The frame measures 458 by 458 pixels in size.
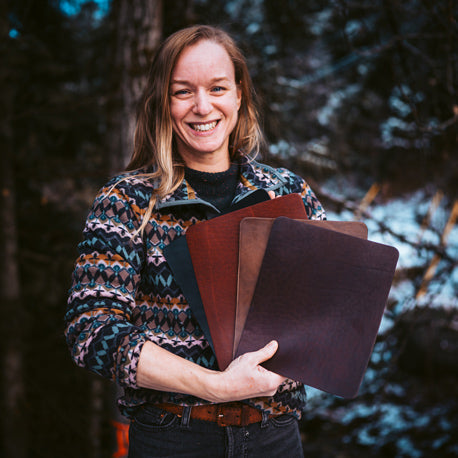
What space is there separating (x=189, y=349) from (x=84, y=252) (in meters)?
0.43

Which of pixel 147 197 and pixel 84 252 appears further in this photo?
pixel 147 197

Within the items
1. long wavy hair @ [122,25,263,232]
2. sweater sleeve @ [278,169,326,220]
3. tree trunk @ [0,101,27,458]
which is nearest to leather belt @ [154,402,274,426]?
long wavy hair @ [122,25,263,232]

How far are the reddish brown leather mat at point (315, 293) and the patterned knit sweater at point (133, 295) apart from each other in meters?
0.25

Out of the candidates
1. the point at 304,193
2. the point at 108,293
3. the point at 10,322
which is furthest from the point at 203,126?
the point at 10,322

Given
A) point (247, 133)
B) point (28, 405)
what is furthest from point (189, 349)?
point (28, 405)

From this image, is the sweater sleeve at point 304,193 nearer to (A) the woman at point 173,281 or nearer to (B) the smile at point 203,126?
(A) the woman at point 173,281

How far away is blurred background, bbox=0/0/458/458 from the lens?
3.43m

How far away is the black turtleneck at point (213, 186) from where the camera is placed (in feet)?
5.16

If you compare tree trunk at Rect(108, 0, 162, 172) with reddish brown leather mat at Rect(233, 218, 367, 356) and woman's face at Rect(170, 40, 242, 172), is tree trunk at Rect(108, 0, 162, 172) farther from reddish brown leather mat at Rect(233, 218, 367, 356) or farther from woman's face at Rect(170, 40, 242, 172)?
reddish brown leather mat at Rect(233, 218, 367, 356)

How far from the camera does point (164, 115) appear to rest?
1.57 meters

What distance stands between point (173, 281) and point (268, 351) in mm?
381

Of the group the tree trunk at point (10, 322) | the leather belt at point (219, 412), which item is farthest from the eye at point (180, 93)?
the tree trunk at point (10, 322)

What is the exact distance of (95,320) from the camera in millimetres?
1174

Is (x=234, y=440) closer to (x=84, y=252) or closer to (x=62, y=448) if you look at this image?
(x=84, y=252)
